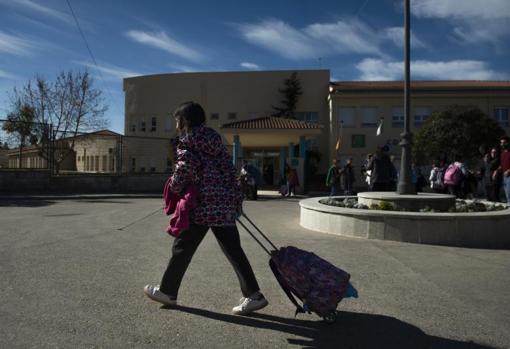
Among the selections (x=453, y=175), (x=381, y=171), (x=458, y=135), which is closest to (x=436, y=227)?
(x=381, y=171)

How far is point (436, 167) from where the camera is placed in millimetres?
14281

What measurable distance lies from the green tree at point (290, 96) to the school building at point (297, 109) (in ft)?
1.75

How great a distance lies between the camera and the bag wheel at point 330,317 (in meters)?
3.55

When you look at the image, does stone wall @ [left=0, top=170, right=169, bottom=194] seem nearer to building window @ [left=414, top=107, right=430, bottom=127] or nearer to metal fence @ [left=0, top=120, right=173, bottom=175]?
metal fence @ [left=0, top=120, right=173, bottom=175]

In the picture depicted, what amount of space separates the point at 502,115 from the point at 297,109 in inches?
625


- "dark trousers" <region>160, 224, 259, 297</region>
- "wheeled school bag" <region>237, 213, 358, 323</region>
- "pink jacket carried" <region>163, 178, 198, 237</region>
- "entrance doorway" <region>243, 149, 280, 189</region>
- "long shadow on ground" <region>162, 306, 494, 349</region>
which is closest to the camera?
"long shadow on ground" <region>162, 306, 494, 349</region>

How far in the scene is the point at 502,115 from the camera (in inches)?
1406

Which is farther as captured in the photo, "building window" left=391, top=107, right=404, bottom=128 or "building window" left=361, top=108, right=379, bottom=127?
"building window" left=361, top=108, right=379, bottom=127

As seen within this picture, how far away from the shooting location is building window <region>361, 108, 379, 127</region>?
36.1 m

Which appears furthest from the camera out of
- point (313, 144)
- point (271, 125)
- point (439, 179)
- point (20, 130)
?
point (313, 144)

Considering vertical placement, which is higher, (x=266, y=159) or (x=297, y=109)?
(x=297, y=109)

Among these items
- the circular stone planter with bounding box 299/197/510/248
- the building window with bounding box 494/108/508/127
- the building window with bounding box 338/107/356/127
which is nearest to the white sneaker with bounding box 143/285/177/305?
the circular stone planter with bounding box 299/197/510/248

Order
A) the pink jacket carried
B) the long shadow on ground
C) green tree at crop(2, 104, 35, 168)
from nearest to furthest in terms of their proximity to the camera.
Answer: the long shadow on ground → the pink jacket carried → green tree at crop(2, 104, 35, 168)

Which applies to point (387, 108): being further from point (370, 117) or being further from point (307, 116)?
point (307, 116)
